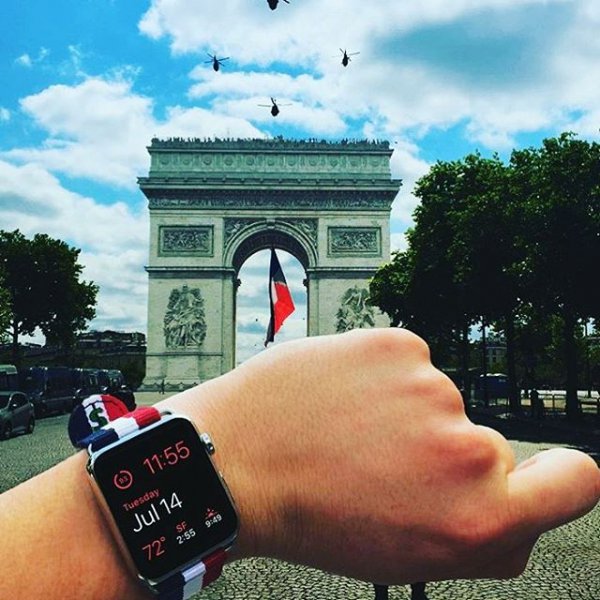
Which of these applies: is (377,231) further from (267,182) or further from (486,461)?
(486,461)

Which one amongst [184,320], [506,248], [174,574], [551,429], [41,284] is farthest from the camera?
[184,320]

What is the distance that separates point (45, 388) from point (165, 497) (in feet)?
110

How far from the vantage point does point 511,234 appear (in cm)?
2870

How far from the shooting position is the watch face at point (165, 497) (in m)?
1.22

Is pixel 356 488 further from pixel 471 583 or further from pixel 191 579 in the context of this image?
pixel 471 583

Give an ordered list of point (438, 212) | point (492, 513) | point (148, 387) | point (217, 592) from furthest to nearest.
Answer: point (148, 387)
point (438, 212)
point (217, 592)
point (492, 513)

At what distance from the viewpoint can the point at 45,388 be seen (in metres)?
32.7

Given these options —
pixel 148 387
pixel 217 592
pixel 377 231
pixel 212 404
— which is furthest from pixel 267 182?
pixel 212 404

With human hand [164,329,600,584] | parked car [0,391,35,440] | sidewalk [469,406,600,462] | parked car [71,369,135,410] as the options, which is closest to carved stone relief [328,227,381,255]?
parked car [71,369,135,410]

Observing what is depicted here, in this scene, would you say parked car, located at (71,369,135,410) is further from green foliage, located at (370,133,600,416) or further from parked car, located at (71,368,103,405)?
green foliage, located at (370,133,600,416)

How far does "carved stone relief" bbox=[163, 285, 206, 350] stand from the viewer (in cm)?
5256

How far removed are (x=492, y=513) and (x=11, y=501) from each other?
2.87ft

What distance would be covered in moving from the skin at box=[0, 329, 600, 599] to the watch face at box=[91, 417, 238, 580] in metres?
0.05

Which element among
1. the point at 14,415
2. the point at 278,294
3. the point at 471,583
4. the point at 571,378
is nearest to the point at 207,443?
the point at 471,583
